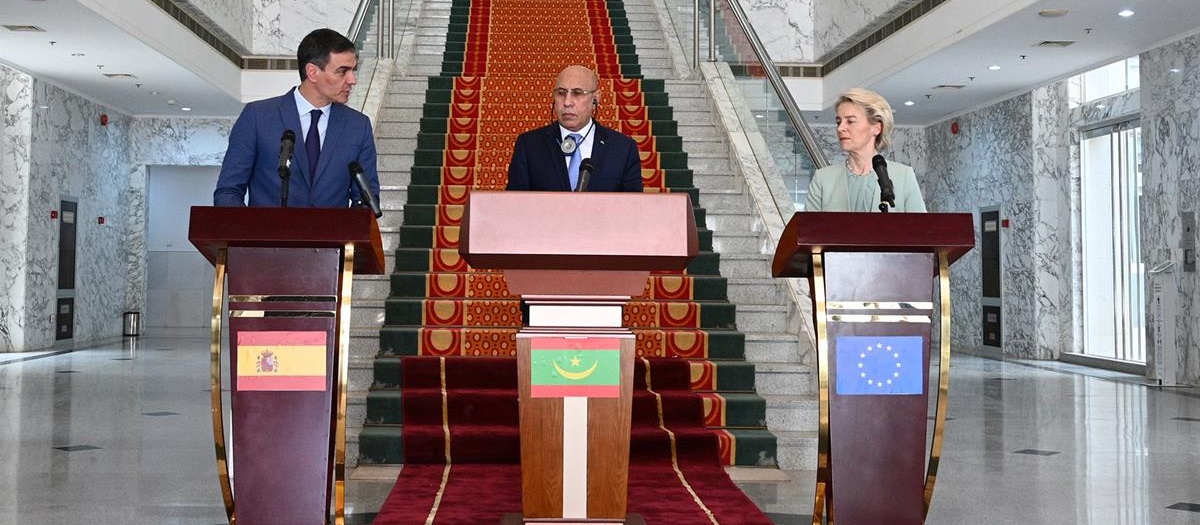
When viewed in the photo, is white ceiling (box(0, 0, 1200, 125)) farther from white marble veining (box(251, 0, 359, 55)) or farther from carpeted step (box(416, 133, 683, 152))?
carpeted step (box(416, 133, 683, 152))

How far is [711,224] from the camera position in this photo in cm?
792

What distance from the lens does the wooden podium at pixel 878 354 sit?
2.98 metres

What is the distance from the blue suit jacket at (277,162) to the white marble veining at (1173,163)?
345 inches

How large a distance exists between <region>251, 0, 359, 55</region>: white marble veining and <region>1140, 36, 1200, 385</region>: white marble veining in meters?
10.3

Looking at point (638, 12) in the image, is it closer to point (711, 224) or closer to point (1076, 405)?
point (711, 224)

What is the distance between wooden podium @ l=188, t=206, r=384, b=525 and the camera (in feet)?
9.49

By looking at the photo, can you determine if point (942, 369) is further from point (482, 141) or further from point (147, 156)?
point (147, 156)

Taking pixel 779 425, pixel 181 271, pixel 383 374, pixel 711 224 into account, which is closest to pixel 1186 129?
pixel 711 224

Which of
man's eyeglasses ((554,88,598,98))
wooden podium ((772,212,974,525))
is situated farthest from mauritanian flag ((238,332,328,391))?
man's eyeglasses ((554,88,598,98))

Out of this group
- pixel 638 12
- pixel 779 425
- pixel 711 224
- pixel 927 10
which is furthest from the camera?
pixel 638 12

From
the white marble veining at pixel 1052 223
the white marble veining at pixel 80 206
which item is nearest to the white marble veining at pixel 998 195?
the white marble veining at pixel 1052 223

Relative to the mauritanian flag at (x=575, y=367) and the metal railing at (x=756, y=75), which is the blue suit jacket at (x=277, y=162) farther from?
the metal railing at (x=756, y=75)

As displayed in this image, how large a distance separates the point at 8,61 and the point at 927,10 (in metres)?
9.96

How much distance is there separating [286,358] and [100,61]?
34.9 feet
